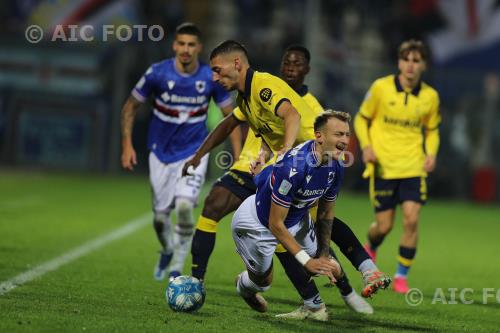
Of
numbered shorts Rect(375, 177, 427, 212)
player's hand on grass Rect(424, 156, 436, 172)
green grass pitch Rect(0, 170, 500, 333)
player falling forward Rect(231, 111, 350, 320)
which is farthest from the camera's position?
player's hand on grass Rect(424, 156, 436, 172)

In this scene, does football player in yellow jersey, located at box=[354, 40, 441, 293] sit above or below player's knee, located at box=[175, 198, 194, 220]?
above

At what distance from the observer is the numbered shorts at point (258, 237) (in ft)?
28.1

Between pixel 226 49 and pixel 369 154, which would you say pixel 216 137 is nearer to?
pixel 226 49

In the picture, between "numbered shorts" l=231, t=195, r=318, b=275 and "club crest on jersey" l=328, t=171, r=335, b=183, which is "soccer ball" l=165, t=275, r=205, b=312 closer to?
"numbered shorts" l=231, t=195, r=318, b=275

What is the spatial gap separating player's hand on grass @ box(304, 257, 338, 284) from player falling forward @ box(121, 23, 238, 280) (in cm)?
339

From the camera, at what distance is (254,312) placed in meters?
8.94

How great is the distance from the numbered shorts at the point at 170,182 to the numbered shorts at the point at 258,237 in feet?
8.24

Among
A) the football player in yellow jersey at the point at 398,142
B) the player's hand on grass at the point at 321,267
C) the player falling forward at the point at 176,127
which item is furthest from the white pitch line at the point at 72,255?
the football player in yellow jersey at the point at 398,142

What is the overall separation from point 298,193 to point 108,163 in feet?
68.7

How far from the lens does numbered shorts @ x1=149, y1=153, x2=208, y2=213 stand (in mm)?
11188

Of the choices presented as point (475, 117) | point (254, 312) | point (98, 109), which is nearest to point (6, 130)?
point (98, 109)

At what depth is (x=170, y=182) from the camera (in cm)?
1138

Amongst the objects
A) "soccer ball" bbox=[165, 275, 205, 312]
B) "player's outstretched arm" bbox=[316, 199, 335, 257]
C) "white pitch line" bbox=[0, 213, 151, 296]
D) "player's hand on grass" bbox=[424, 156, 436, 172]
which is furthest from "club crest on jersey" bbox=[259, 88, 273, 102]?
"player's hand on grass" bbox=[424, 156, 436, 172]

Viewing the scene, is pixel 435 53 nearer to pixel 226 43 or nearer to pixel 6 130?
pixel 6 130
